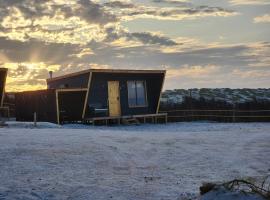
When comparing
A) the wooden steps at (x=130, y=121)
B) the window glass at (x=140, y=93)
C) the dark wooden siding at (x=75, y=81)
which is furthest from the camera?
the window glass at (x=140, y=93)

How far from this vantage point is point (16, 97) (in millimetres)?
32719

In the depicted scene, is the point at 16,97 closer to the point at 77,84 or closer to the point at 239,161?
the point at 77,84

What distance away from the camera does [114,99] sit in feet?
96.2

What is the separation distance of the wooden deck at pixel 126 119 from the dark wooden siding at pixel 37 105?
2.32 metres

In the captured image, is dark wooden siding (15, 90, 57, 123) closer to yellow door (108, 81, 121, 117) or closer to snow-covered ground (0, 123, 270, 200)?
yellow door (108, 81, 121, 117)

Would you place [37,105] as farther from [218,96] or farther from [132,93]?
[218,96]

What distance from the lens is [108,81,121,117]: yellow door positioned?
2903 centimetres

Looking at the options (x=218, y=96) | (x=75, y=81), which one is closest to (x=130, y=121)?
(x=75, y=81)

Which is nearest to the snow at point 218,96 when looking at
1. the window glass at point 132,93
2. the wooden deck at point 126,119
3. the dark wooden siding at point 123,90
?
the wooden deck at point 126,119

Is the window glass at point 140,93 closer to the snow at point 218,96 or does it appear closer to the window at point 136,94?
the window at point 136,94

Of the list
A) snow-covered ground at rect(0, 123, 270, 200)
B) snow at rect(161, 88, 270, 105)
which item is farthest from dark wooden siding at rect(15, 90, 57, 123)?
snow at rect(161, 88, 270, 105)

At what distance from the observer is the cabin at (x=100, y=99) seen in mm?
27828

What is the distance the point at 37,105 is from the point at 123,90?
5896 mm

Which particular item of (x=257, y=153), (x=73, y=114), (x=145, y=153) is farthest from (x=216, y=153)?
(x=73, y=114)
